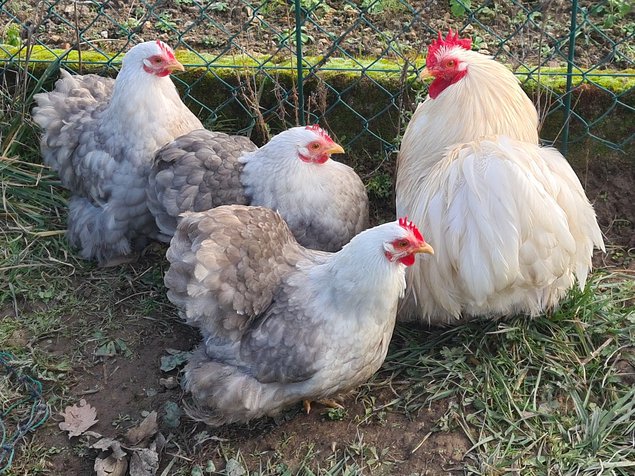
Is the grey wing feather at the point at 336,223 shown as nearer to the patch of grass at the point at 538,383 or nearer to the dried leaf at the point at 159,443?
the patch of grass at the point at 538,383

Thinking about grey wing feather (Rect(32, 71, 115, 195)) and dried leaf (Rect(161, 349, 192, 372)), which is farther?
grey wing feather (Rect(32, 71, 115, 195))

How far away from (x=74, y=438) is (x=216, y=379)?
2.15ft

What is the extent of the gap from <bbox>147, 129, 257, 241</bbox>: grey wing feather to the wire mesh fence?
52 cm

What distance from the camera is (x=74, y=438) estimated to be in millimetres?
3072

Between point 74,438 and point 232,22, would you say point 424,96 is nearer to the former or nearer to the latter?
point 232,22

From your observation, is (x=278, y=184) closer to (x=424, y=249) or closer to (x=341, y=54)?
(x=424, y=249)

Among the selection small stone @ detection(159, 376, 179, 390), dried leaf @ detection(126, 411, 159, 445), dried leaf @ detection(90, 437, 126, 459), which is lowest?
dried leaf @ detection(90, 437, 126, 459)

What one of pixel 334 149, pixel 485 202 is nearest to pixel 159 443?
pixel 334 149

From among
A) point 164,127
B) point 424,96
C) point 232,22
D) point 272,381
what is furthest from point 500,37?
point 272,381

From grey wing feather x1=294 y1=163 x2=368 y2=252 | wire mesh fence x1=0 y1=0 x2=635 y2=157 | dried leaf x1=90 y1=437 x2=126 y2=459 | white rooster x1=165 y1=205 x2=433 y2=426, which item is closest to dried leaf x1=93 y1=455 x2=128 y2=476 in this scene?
dried leaf x1=90 y1=437 x2=126 y2=459

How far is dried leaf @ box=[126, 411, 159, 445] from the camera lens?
118 inches

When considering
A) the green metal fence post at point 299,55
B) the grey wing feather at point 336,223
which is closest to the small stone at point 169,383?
the grey wing feather at point 336,223

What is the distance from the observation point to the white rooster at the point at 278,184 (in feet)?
11.3

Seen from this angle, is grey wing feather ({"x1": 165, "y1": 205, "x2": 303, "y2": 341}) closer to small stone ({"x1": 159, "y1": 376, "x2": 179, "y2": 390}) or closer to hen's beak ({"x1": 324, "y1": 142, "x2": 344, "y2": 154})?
small stone ({"x1": 159, "y1": 376, "x2": 179, "y2": 390})
